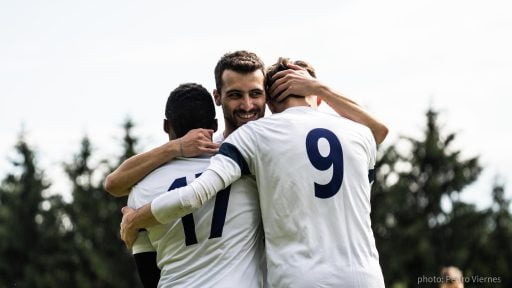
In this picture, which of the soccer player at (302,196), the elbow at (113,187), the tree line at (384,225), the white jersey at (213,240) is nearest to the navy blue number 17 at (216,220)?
the white jersey at (213,240)

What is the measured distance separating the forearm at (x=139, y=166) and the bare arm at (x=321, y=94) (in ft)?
2.24

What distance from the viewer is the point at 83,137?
125 ft

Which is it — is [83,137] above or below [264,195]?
below

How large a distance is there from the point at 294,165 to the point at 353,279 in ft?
2.16

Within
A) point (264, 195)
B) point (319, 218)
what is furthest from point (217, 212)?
point (319, 218)

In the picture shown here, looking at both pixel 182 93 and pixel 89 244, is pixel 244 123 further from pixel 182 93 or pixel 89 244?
pixel 89 244

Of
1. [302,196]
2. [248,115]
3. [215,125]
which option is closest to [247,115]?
[248,115]

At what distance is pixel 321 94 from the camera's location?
507 cm

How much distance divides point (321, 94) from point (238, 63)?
542 millimetres

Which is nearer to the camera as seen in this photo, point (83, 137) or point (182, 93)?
point (182, 93)

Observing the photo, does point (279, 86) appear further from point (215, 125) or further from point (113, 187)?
point (113, 187)

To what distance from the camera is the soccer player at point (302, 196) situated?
14.9 feet

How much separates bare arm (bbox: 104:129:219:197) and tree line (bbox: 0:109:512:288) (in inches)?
1068

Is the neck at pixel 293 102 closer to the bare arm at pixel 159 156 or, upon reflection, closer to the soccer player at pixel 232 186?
the soccer player at pixel 232 186
